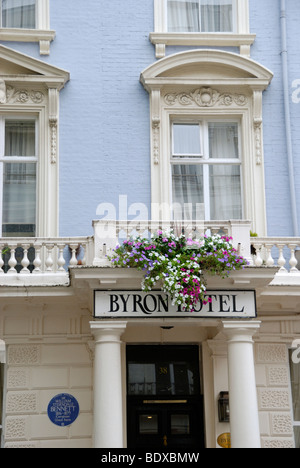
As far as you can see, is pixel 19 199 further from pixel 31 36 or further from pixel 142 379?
pixel 142 379

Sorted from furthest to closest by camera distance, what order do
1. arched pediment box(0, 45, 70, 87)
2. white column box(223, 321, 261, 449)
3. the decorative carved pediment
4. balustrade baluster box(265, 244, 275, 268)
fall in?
the decorative carved pediment < arched pediment box(0, 45, 70, 87) < balustrade baluster box(265, 244, 275, 268) < white column box(223, 321, 261, 449)

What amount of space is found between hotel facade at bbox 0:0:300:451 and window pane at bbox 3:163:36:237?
3cm

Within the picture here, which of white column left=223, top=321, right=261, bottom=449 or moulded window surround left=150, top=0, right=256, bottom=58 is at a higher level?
moulded window surround left=150, top=0, right=256, bottom=58

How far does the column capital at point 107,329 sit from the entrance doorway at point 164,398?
2.02 metres

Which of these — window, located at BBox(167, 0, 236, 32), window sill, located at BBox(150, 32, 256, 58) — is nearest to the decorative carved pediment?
window sill, located at BBox(150, 32, 256, 58)

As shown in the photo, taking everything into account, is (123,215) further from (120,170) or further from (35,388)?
(35,388)

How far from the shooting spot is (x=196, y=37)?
14742 mm

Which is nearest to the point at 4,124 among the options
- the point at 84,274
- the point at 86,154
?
the point at 86,154

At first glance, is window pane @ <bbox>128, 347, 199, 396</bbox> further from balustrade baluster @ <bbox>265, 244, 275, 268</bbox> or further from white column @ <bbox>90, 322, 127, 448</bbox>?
balustrade baluster @ <bbox>265, 244, 275, 268</bbox>

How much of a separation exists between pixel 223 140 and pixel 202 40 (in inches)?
75.4

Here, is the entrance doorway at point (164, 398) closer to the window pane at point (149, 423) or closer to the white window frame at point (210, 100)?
the window pane at point (149, 423)

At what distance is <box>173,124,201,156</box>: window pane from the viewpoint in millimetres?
14531

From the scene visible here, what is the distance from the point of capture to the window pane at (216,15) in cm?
1517

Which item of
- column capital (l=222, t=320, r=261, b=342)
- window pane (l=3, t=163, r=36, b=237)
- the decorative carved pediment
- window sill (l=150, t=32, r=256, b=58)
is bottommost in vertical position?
column capital (l=222, t=320, r=261, b=342)
